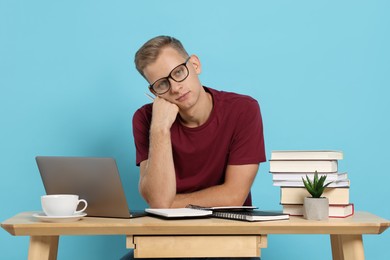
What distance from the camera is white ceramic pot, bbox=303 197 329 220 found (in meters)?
1.95

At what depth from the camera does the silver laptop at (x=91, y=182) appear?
Answer: 1.94 m

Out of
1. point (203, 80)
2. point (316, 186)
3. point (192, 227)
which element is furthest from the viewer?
point (203, 80)

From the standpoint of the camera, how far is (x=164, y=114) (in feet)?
8.37

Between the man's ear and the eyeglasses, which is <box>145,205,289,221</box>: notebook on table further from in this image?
the man's ear

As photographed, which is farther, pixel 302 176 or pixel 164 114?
pixel 164 114

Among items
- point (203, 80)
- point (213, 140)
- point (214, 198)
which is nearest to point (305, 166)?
point (214, 198)

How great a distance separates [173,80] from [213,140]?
0.32 m

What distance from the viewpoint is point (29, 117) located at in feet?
11.8

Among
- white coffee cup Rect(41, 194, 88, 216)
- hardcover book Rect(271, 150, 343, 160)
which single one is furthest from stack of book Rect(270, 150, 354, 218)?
white coffee cup Rect(41, 194, 88, 216)

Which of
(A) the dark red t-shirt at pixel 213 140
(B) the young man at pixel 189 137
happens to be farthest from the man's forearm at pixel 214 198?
(A) the dark red t-shirt at pixel 213 140

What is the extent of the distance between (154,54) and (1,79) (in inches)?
57.4

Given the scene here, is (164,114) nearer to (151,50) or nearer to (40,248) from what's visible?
(151,50)

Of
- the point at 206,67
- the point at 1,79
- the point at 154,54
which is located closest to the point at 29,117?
the point at 1,79

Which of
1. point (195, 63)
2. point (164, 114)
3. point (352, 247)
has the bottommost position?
point (352, 247)
